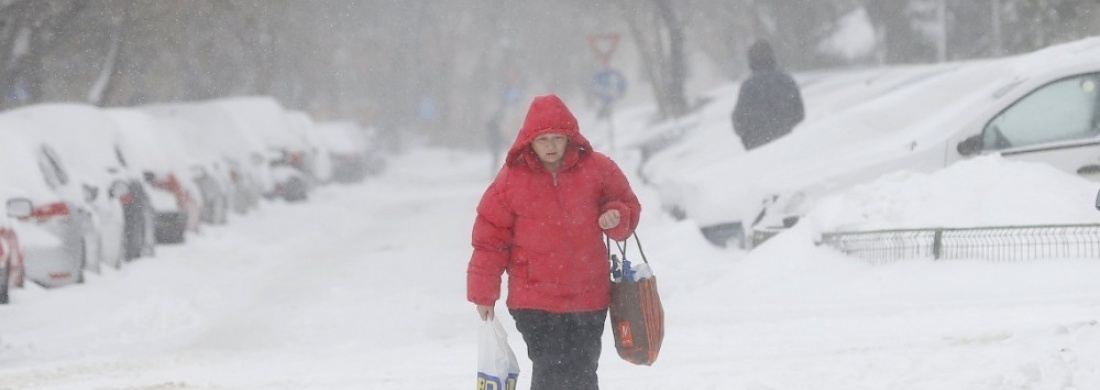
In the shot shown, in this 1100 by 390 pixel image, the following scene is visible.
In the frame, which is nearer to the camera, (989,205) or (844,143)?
(989,205)

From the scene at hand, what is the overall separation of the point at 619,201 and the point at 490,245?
494 mm

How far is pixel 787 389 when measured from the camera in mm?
7539

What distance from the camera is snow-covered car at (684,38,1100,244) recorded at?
11789 millimetres

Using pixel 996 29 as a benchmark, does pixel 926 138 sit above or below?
below

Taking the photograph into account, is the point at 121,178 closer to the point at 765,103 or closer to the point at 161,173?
the point at 161,173

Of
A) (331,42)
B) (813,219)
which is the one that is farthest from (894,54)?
(813,219)

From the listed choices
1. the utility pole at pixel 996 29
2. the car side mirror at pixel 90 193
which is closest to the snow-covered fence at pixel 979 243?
the car side mirror at pixel 90 193

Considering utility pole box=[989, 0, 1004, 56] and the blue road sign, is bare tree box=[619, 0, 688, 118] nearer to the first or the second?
the blue road sign

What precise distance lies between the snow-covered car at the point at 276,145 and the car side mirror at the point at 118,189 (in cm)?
1097

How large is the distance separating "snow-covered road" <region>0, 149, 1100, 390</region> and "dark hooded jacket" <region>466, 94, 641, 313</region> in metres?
1.63

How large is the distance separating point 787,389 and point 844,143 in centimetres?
710

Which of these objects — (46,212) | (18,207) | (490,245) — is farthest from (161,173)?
(490,245)

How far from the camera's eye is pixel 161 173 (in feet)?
62.6

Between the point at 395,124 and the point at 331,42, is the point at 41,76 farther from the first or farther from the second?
the point at 395,124
